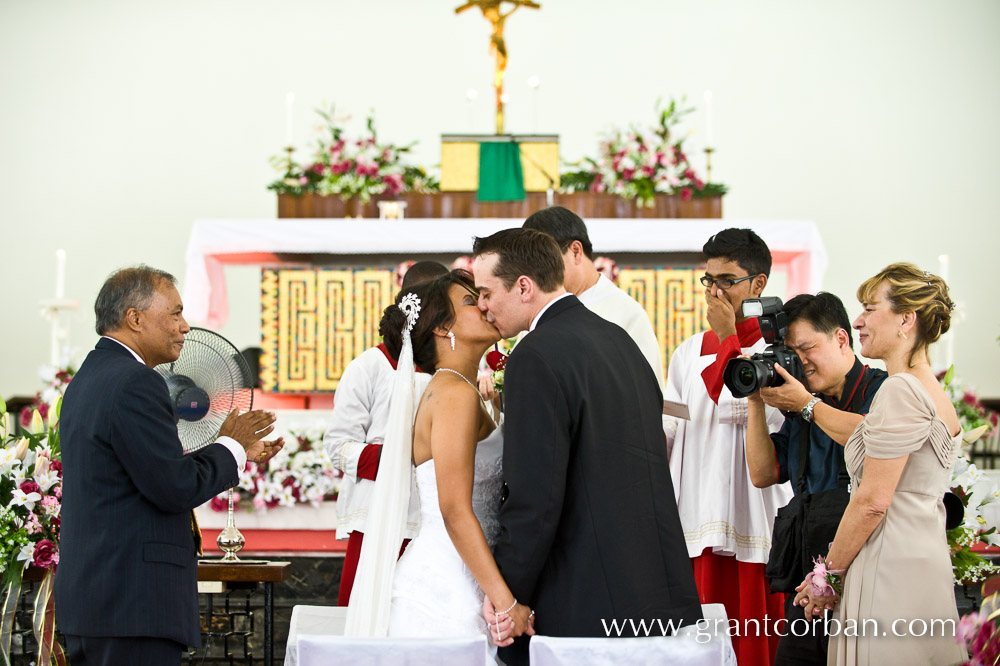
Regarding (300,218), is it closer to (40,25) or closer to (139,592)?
(139,592)

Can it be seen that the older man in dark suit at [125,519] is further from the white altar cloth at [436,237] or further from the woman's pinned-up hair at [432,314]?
the white altar cloth at [436,237]

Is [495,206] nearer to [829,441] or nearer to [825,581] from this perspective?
[829,441]

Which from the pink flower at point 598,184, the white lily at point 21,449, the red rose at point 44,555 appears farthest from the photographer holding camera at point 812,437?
the pink flower at point 598,184

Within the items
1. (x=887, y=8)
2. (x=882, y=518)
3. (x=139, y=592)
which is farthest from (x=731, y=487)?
(x=887, y=8)

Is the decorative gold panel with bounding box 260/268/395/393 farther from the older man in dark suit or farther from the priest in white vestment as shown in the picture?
the older man in dark suit

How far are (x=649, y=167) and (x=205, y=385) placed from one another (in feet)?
12.3

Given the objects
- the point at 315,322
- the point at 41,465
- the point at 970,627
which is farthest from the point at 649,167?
the point at 970,627

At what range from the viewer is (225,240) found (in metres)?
6.20

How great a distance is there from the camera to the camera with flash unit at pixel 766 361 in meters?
2.88

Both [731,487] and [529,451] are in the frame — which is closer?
[529,451]

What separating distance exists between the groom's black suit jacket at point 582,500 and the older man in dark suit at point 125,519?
992 mm

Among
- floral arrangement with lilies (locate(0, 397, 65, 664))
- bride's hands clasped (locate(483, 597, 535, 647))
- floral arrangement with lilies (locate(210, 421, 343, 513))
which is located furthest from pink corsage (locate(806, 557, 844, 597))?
floral arrangement with lilies (locate(210, 421, 343, 513))

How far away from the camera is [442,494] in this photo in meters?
2.52

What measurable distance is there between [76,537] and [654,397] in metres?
1.59
